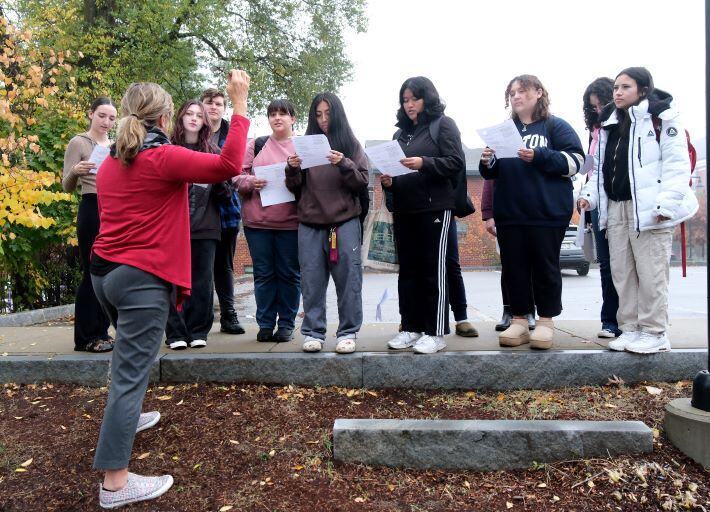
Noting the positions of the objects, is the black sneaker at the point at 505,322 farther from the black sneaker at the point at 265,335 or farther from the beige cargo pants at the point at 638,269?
the black sneaker at the point at 265,335

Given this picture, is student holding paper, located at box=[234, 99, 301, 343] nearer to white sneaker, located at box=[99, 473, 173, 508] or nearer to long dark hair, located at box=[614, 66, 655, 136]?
white sneaker, located at box=[99, 473, 173, 508]

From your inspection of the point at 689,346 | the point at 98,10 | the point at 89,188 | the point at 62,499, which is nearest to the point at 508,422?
the point at 689,346

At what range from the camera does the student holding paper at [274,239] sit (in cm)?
453

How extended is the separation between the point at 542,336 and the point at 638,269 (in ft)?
2.67

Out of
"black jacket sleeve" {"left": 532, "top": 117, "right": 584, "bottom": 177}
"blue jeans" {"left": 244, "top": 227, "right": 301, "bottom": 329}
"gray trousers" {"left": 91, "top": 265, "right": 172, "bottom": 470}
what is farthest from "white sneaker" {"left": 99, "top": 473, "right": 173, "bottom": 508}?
"black jacket sleeve" {"left": 532, "top": 117, "right": 584, "bottom": 177}

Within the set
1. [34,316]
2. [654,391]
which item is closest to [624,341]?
[654,391]

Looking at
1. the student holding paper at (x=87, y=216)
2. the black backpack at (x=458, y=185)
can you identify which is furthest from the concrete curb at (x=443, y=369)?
the black backpack at (x=458, y=185)

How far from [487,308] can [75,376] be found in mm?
7301

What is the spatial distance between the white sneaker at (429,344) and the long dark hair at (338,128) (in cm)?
150

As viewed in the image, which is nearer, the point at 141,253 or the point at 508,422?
the point at 141,253

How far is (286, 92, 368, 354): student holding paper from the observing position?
4.17 metres

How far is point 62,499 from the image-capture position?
8.80 feet

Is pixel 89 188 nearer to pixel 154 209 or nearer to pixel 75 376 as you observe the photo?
pixel 75 376

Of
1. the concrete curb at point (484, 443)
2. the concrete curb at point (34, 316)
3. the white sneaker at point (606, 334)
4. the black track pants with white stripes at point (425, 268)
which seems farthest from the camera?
the concrete curb at point (34, 316)
